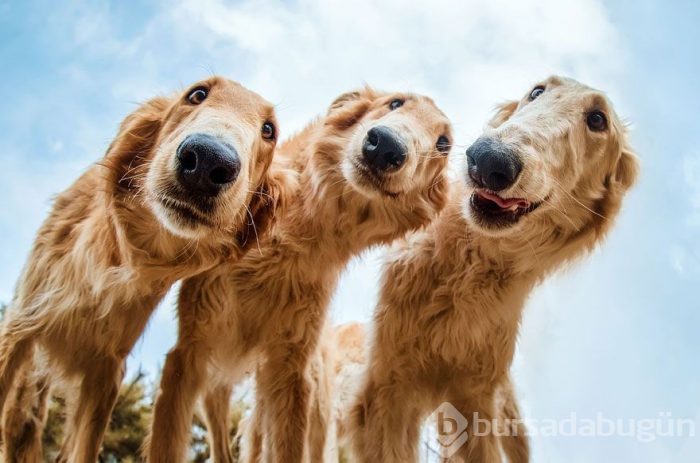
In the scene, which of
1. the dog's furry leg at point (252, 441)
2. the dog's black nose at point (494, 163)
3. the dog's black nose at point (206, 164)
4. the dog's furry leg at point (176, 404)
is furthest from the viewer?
the dog's furry leg at point (252, 441)

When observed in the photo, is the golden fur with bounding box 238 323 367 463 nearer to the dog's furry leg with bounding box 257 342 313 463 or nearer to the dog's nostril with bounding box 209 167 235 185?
the dog's furry leg with bounding box 257 342 313 463

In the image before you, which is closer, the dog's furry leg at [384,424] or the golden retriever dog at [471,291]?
the golden retriever dog at [471,291]

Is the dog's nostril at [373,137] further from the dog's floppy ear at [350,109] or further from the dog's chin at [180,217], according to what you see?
the dog's chin at [180,217]

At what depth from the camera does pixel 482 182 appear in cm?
322

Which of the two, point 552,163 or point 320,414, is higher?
point 552,163

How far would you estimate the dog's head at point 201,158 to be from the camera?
285cm

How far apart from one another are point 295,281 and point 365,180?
2.76 ft

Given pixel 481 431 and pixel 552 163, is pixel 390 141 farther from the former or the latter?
pixel 481 431

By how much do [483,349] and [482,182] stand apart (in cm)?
133

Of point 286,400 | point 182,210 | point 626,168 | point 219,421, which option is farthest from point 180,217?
point 219,421

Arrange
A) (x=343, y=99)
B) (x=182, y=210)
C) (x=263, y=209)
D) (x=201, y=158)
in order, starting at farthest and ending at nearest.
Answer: (x=343, y=99), (x=263, y=209), (x=182, y=210), (x=201, y=158)

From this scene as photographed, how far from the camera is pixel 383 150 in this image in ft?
11.5

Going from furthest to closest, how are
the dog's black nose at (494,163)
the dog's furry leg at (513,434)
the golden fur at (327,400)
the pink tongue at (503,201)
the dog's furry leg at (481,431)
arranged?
the dog's furry leg at (513,434) < the golden fur at (327,400) < the dog's furry leg at (481,431) < the pink tongue at (503,201) < the dog's black nose at (494,163)

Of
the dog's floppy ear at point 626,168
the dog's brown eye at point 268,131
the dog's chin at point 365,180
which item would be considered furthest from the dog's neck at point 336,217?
the dog's floppy ear at point 626,168
